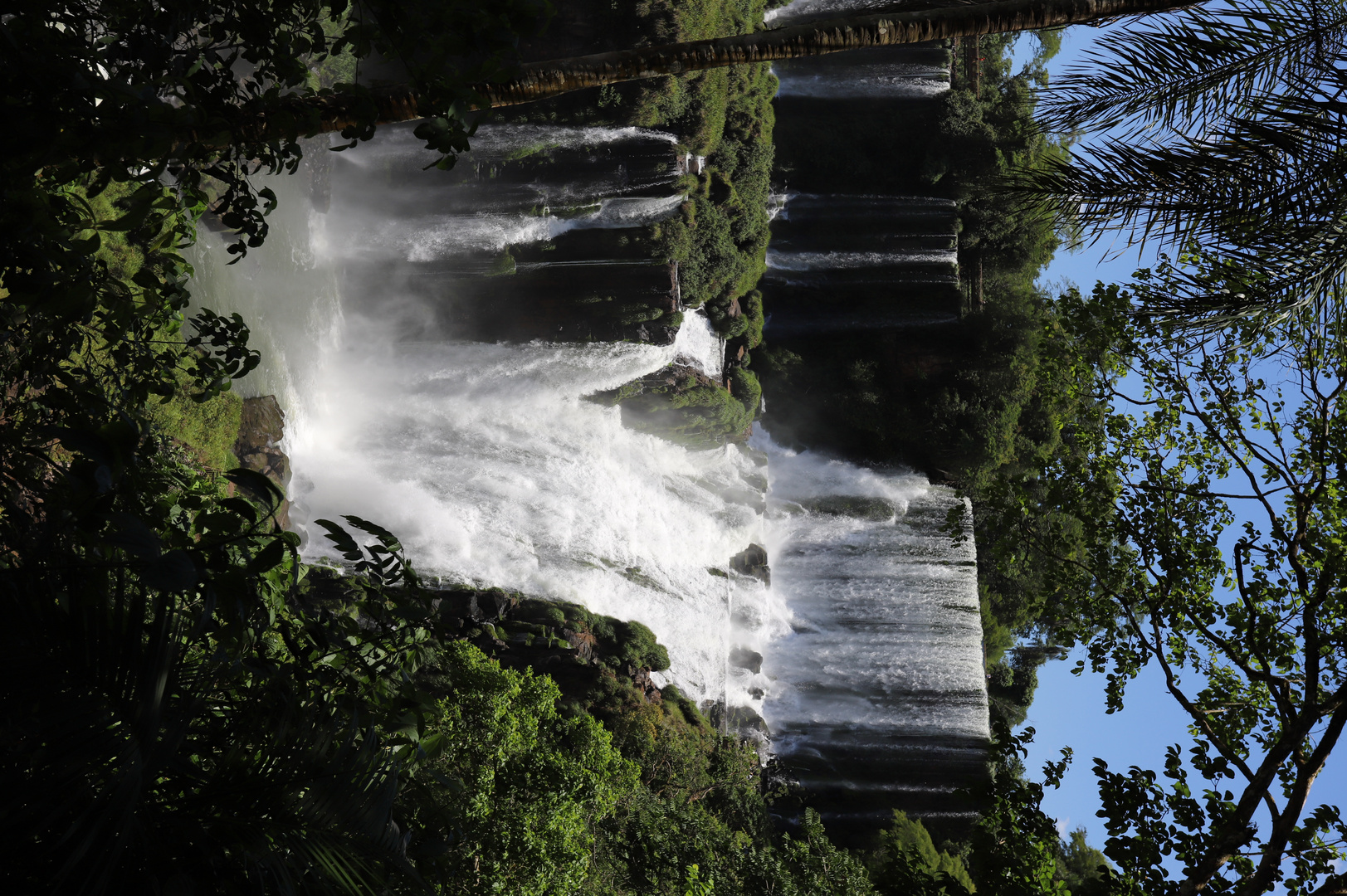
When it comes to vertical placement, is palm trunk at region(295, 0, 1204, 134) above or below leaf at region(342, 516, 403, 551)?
above

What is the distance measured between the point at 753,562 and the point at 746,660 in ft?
9.38

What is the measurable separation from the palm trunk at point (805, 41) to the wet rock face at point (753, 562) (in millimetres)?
22448

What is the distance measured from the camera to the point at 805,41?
4.05m

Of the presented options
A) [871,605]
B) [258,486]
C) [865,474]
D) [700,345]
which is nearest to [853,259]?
[865,474]

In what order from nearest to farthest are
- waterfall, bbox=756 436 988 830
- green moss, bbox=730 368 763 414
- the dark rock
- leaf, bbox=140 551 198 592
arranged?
leaf, bbox=140 551 198 592 < waterfall, bbox=756 436 988 830 < the dark rock < green moss, bbox=730 368 763 414

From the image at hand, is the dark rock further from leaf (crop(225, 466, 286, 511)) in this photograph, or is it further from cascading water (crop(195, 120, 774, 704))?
leaf (crop(225, 466, 286, 511))

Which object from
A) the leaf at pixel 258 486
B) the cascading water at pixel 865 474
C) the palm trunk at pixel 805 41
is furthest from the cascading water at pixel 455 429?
the leaf at pixel 258 486

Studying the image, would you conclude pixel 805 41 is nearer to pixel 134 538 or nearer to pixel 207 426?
pixel 134 538

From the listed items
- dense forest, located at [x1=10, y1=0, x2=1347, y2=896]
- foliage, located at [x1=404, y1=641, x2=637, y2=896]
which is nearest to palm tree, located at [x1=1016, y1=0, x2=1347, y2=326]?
dense forest, located at [x1=10, y1=0, x2=1347, y2=896]

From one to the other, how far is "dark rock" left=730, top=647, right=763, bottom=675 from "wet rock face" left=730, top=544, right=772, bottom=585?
7.05ft

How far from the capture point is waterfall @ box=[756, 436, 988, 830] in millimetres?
25344

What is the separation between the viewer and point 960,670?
83.6 ft

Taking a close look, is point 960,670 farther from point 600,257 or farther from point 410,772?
point 410,772

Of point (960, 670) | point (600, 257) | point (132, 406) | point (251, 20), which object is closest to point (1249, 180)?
point (251, 20)
